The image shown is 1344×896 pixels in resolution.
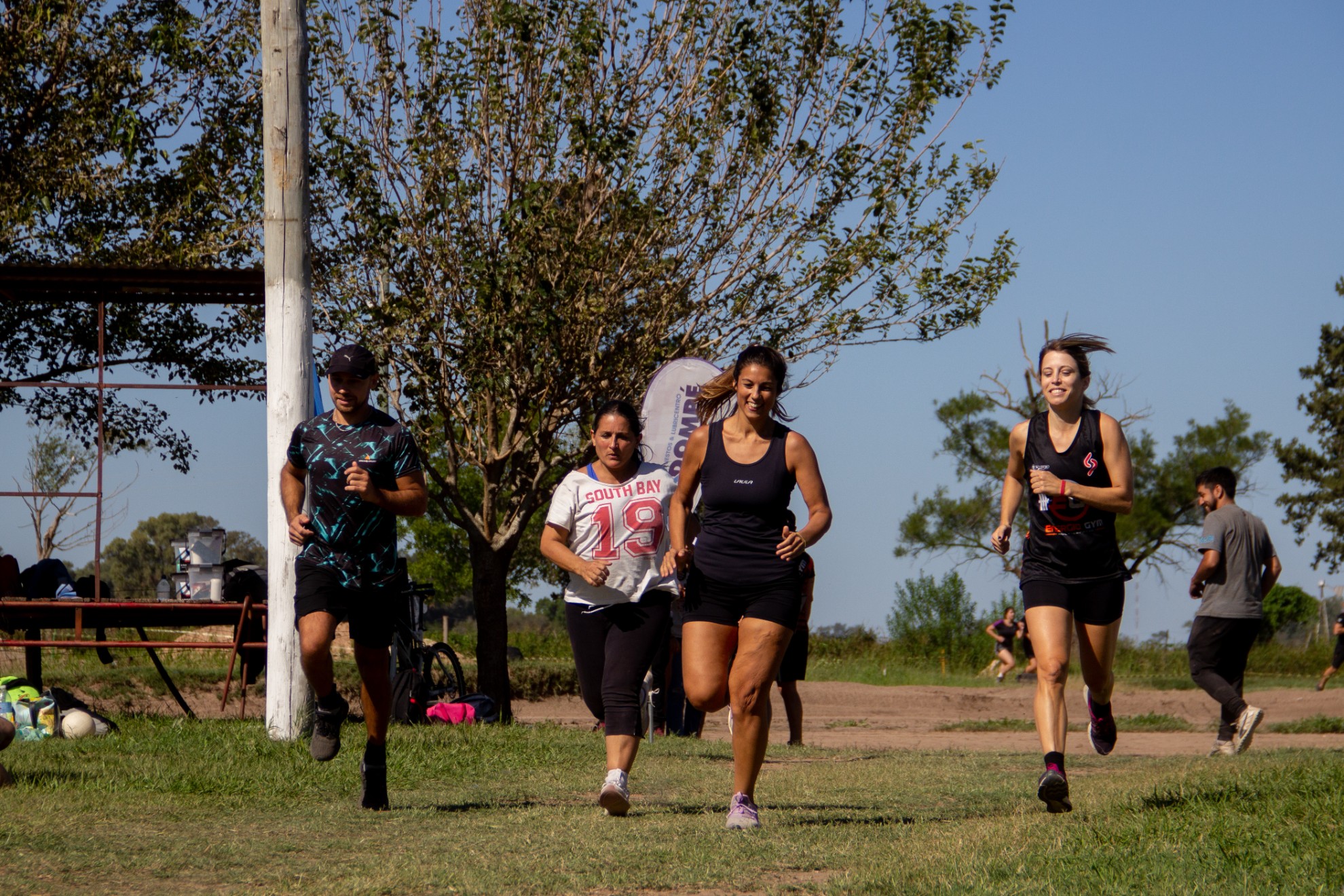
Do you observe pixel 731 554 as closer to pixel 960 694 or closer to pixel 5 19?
pixel 5 19

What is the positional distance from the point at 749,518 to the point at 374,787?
2268 millimetres

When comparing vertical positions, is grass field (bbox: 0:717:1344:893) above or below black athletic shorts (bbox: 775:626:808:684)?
below

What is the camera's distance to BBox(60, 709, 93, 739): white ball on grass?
32.8 feet

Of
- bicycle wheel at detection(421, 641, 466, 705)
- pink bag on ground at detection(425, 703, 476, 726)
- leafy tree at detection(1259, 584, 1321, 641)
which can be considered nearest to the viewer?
pink bag on ground at detection(425, 703, 476, 726)

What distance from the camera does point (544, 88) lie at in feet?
47.9

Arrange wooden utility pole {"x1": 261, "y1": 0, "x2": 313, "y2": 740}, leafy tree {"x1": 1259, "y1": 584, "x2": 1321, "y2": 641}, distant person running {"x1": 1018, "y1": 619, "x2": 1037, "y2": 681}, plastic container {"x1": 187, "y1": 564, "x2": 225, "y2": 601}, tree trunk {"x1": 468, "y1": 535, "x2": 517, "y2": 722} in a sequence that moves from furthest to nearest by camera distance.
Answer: leafy tree {"x1": 1259, "y1": 584, "x2": 1321, "y2": 641} < distant person running {"x1": 1018, "y1": 619, "x2": 1037, "y2": 681} < tree trunk {"x1": 468, "y1": 535, "x2": 517, "y2": 722} < plastic container {"x1": 187, "y1": 564, "x2": 225, "y2": 601} < wooden utility pole {"x1": 261, "y1": 0, "x2": 313, "y2": 740}

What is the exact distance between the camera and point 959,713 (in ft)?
77.2

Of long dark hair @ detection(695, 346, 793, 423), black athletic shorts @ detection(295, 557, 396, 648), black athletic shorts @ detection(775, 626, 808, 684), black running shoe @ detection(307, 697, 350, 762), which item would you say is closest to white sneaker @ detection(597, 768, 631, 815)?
black athletic shorts @ detection(295, 557, 396, 648)

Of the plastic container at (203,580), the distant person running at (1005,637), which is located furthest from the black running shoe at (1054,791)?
the distant person running at (1005,637)

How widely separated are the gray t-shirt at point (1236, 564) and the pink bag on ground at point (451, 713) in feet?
21.5

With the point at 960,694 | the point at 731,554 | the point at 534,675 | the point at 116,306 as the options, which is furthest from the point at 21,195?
the point at 960,694

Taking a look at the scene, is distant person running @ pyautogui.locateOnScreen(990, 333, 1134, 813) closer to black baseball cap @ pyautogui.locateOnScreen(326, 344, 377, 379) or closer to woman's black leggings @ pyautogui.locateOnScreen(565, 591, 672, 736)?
woman's black leggings @ pyautogui.locateOnScreen(565, 591, 672, 736)

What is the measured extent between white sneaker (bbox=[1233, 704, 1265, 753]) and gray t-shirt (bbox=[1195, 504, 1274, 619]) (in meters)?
0.71

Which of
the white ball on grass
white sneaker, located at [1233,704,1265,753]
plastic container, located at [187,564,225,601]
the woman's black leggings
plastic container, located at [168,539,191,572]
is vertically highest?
plastic container, located at [168,539,191,572]
